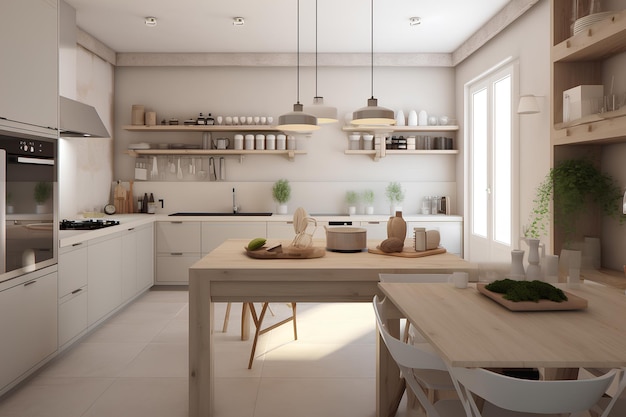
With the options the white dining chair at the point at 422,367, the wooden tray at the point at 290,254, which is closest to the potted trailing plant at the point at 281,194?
the wooden tray at the point at 290,254

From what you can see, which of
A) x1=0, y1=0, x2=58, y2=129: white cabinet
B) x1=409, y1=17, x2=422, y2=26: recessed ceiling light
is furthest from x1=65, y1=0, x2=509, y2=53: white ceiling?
x1=0, y1=0, x2=58, y2=129: white cabinet

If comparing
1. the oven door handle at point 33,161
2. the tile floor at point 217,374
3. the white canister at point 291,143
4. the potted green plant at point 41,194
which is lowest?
the tile floor at point 217,374

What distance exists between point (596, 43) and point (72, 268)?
13.0 ft

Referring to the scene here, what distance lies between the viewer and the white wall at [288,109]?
6613 mm

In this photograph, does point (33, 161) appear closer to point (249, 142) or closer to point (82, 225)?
point (82, 225)

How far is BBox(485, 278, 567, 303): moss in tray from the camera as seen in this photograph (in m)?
1.92

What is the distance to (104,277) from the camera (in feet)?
15.0

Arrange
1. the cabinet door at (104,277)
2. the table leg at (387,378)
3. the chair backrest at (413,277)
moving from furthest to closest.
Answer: the cabinet door at (104,277) → the table leg at (387,378) → the chair backrest at (413,277)

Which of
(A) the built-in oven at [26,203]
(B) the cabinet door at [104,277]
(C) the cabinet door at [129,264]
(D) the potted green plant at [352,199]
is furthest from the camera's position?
(D) the potted green plant at [352,199]

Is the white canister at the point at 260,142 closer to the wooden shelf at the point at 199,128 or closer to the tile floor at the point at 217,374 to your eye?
the wooden shelf at the point at 199,128

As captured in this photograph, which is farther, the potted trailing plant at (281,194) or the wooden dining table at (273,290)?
the potted trailing plant at (281,194)

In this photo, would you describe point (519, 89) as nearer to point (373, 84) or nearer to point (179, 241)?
point (373, 84)

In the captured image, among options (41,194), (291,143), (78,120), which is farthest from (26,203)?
(291,143)

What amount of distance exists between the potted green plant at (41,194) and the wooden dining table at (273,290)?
1.35 meters
